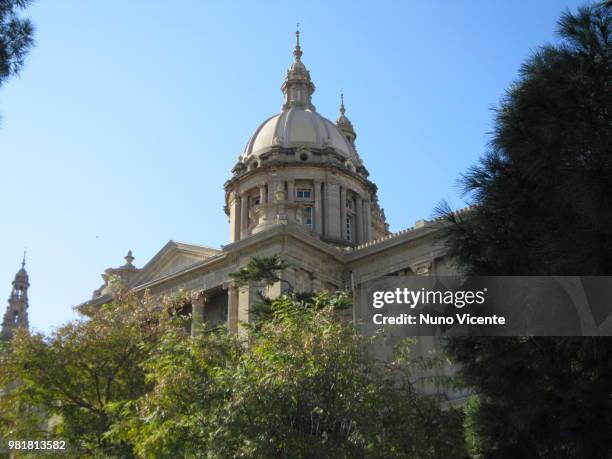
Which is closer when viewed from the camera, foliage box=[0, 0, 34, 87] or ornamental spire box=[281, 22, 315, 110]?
foliage box=[0, 0, 34, 87]

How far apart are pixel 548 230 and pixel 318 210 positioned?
122 feet

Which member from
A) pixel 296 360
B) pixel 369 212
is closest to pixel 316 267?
pixel 369 212

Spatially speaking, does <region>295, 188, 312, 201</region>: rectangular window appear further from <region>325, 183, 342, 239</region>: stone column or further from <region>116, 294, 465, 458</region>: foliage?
<region>116, 294, 465, 458</region>: foliage

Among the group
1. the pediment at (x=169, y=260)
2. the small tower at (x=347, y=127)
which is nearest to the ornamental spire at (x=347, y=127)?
the small tower at (x=347, y=127)

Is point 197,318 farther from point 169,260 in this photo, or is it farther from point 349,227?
point 349,227

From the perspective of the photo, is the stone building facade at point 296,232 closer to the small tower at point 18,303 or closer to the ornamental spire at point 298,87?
the ornamental spire at point 298,87

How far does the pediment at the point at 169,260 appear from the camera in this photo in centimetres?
4525

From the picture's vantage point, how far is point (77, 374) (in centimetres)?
2644

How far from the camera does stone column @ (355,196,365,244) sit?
175 ft

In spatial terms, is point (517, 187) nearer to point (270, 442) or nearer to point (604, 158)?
point (604, 158)

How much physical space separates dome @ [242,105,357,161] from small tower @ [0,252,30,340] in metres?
34.4

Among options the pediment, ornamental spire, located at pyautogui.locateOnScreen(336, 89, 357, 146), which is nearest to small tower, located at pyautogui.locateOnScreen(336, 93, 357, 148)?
ornamental spire, located at pyautogui.locateOnScreen(336, 89, 357, 146)

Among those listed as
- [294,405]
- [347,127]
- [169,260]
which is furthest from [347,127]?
[294,405]

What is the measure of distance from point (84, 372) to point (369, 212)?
31139 mm
